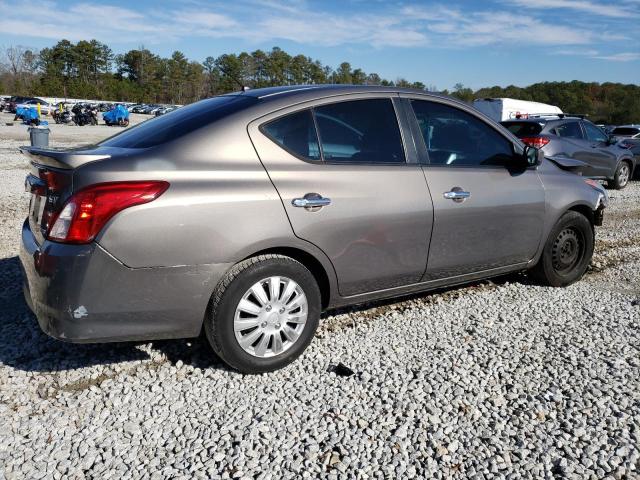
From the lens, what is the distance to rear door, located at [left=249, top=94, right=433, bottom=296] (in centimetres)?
328

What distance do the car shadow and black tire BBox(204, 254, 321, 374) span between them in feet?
0.88

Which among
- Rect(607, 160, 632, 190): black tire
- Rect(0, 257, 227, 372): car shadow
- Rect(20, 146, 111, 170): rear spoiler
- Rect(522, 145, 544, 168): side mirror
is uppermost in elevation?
Rect(522, 145, 544, 168): side mirror

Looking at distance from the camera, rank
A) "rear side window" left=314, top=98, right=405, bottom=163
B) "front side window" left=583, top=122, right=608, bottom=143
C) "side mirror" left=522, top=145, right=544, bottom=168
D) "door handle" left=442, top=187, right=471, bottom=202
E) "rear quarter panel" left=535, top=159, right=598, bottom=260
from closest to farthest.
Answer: "rear side window" left=314, top=98, right=405, bottom=163 → "door handle" left=442, top=187, right=471, bottom=202 → "side mirror" left=522, top=145, right=544, bottom=168 → "rear quarter panel" left=535, top=159, right=598, bottom=260 → "front side window" left=583, top=122, right=608, bottom=143

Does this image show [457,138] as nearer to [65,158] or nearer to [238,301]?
[238,301]

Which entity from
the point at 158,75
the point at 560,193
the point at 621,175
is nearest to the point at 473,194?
the point at 560,193

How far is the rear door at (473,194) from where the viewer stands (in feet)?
12.9

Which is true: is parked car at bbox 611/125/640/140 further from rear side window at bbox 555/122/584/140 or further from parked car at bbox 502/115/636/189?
rear side window at bbox 555/122/584/140

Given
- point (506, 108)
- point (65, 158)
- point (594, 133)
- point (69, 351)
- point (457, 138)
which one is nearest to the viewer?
point (65, 158)

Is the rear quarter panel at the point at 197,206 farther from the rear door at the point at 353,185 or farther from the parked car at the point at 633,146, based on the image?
the parked car at the point at 633,146

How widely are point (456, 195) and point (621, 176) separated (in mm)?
10925

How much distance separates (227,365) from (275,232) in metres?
0.91

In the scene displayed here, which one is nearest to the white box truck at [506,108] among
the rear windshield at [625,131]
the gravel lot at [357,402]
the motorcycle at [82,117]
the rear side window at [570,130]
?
the rear windshield at [625,131]

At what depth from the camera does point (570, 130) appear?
37.4ft

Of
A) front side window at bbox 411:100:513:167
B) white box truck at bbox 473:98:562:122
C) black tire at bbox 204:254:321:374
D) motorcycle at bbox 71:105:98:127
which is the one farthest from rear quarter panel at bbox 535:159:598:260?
motorcycle at bbox 71:105:98:127
